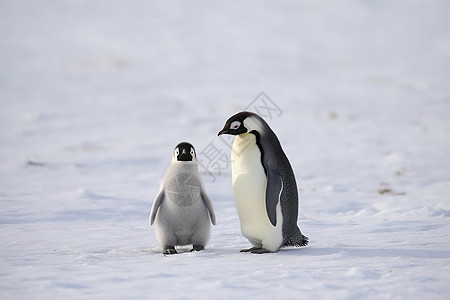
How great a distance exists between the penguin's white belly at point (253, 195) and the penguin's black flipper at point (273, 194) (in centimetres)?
9

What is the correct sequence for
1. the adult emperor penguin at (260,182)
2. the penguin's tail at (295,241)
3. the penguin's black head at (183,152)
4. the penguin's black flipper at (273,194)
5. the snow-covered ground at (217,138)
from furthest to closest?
the penguin's black head at (183,152) < the penguin's tail at (295,241) < the adult emperor penguin at (260,182) < the penguin's black flipper at (273,194) < the snow-covered ground at (217,138)

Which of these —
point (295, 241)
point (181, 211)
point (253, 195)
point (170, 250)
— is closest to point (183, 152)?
point (181, 211)

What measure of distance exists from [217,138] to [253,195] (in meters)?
7.48

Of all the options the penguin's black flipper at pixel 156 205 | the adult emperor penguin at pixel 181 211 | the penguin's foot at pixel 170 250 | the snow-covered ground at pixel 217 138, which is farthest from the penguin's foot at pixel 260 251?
the penguin's black flipper at pixel 156 205

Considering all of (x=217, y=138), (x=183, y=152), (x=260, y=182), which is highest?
(x=217, y=138)

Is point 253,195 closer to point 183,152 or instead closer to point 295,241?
point 295,241

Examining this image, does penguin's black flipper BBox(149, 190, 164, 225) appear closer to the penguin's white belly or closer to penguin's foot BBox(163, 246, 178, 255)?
penguin's foot BBox(163, 246, 178, 255)

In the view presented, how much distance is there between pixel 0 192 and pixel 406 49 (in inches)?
741

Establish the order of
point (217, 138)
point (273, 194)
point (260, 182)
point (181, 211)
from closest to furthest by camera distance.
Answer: point (273, 194) < point (260, 182) < point (181, 211) < point (217, 138)

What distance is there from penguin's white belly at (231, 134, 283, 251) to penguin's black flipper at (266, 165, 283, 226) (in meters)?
0.09

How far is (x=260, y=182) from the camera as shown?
193 inches

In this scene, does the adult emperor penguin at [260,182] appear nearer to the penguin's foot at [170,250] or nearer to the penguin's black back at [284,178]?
the penguin's black back at [284,178]

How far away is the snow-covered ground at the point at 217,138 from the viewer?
4.18 metres

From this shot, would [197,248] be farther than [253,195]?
Yes
